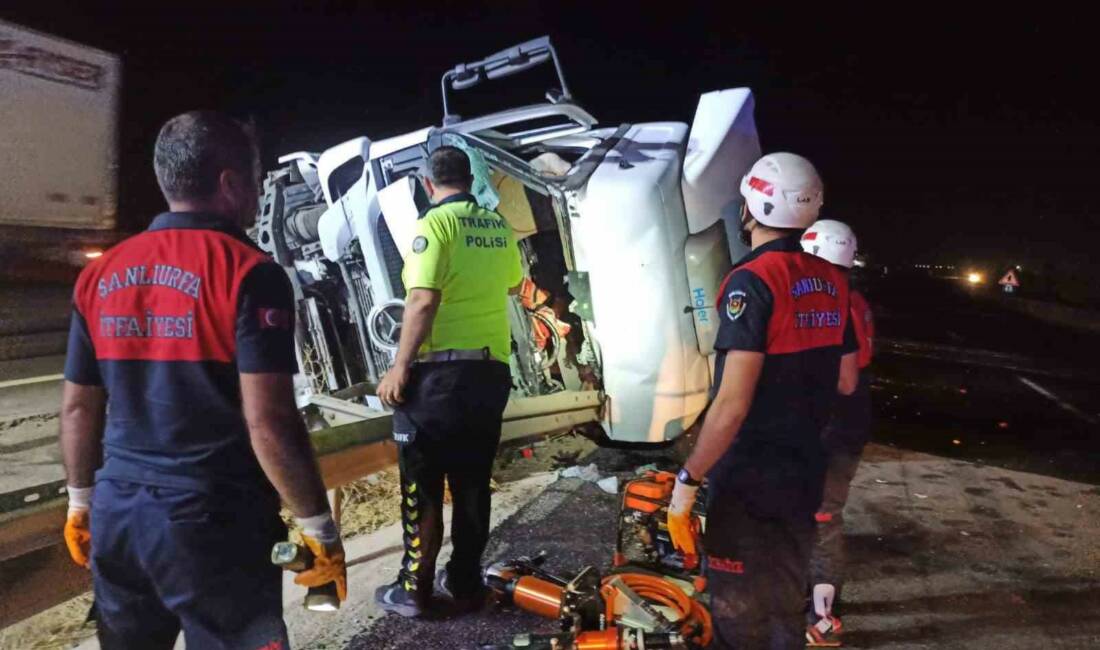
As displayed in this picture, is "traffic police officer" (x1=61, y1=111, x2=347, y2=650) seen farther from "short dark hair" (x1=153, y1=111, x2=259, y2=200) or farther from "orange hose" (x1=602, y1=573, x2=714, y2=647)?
"orange hose" (x1=602, y1=573, x2=714, y2=647)

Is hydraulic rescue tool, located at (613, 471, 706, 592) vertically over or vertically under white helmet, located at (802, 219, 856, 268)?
under

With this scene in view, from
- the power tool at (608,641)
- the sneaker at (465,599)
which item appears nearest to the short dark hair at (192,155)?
the power tool at (608,641)

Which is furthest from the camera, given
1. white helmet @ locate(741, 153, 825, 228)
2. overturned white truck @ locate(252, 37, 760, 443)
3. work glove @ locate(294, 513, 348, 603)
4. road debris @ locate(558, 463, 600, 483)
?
road debris @ locate(558, 463, 600, 483)

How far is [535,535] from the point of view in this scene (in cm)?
380

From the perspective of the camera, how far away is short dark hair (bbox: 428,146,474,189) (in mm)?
2936

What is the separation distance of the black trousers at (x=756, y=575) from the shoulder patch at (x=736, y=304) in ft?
1.89

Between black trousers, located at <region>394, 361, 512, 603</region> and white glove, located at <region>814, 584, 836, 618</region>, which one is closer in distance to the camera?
black trousers, located at <region>394, 361, 512, 603</region>

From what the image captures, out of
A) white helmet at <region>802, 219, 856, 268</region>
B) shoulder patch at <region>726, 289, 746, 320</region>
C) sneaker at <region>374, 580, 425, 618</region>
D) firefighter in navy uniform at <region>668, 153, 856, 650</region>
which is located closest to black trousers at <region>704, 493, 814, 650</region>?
firefighter in navy uniform at <region>668, 153, 856, 650</region>

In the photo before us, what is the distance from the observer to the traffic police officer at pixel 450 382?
276 centimetres

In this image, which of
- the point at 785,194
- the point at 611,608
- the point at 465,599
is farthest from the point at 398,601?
the point at 785,194

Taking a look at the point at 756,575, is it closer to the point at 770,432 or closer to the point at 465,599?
the point at 770,432

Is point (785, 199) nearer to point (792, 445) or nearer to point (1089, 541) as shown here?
point (792, 445)

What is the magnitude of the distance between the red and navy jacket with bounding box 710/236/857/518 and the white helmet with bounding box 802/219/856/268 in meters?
1.10

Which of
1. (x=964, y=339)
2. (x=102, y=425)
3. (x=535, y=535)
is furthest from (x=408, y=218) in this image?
(x=964, y=339)
